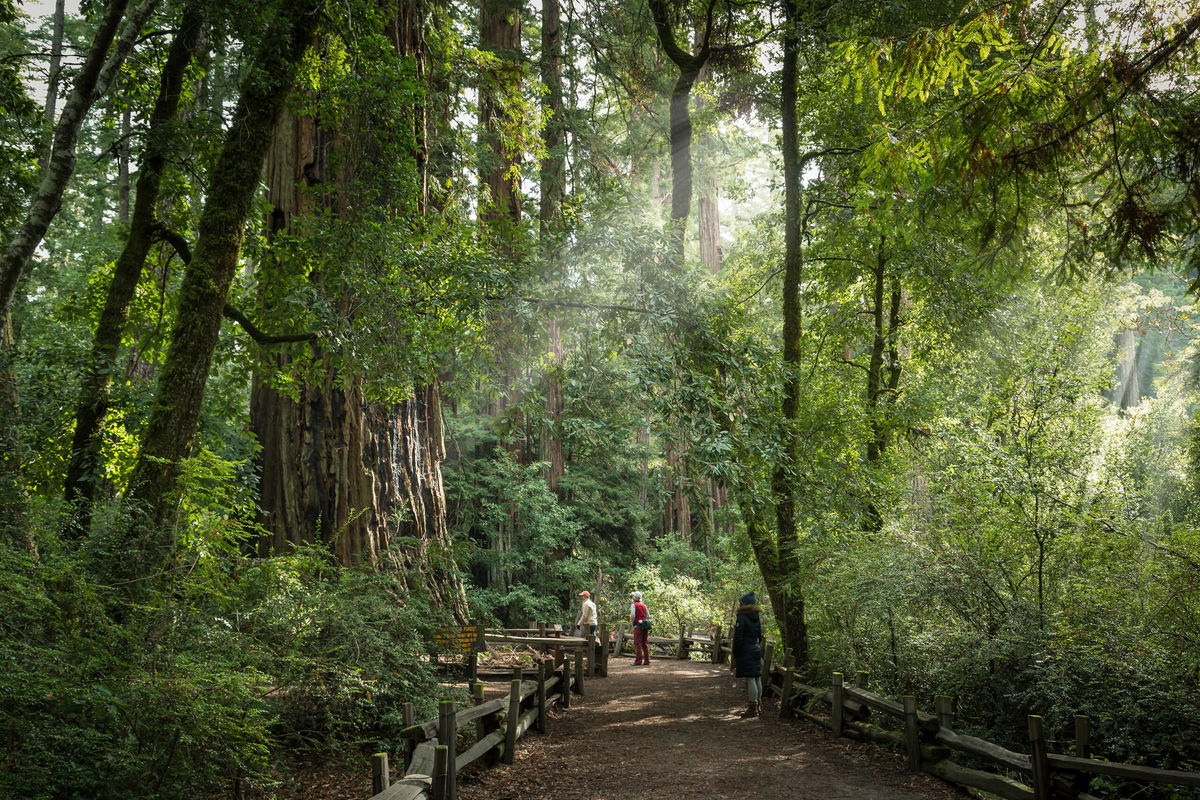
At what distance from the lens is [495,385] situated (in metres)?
13.4

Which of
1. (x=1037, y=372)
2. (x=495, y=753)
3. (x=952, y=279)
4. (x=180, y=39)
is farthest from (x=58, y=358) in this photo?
(x=1037, y=372)

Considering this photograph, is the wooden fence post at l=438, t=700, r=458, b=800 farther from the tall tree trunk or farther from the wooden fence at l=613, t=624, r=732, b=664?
the wooden fence at l=613, t=624, r=732, b=664

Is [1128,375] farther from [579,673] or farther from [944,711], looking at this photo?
[944,711]

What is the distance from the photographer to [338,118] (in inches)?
370

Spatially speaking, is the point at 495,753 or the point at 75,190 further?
the point at 75,190

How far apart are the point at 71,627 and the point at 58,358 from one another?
4749mm

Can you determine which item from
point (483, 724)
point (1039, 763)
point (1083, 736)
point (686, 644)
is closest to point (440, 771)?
point (483, 724)

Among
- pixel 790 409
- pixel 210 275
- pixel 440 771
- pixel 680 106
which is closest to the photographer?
pixel 440 771

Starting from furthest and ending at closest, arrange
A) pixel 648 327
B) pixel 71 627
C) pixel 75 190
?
pixel 75 190 → pixel 648 327 → pixel 71 627

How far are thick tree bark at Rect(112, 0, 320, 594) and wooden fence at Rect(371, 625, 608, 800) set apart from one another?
2.67 m

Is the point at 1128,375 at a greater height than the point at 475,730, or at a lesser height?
greater

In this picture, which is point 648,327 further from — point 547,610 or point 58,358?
point 547,610

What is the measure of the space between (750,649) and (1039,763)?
17.5 feet

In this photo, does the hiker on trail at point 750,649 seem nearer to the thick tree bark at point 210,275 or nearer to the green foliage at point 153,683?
the green foliage at point 153,683
